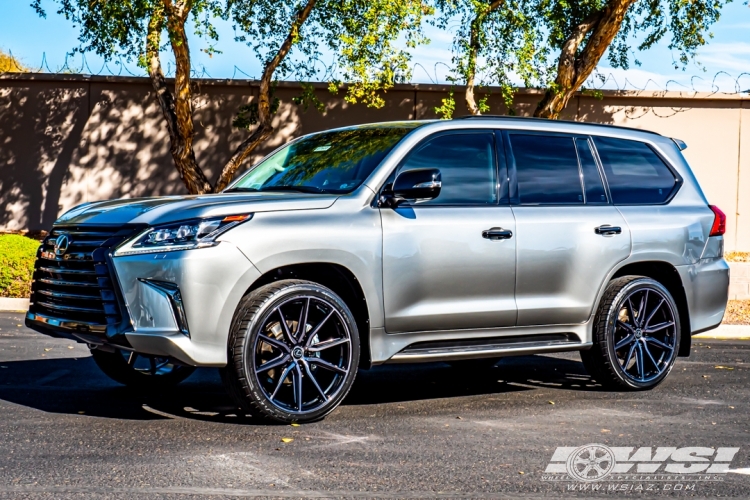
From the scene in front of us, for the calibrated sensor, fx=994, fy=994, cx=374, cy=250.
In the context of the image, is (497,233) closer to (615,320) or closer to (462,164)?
(462,164)

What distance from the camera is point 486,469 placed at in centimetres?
506

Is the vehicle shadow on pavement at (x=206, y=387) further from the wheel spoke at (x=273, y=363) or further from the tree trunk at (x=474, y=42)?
the tree trunk at (x=474, y=42)

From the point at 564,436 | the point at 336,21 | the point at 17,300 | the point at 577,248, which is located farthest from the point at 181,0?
the point at 564,436

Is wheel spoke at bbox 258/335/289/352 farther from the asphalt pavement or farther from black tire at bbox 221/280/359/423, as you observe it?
the asphalt pavement

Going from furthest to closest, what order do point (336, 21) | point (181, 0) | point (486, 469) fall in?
point (336, 21), point (181, 0), point (486, 469)

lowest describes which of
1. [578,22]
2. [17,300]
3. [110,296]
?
[17,300]

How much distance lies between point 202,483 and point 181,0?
11725mm

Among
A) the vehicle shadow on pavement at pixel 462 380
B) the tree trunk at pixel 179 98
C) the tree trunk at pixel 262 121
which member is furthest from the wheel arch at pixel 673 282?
the tree trunk at pixel 262 121

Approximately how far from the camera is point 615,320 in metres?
7.34

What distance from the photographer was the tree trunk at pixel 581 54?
16359 millimetres

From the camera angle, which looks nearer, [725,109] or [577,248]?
[577,248]

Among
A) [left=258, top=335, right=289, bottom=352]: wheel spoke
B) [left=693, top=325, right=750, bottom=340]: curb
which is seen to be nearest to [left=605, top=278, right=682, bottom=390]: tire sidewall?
[left=258, top=335, right=289, bottom=352]: wheel spoke

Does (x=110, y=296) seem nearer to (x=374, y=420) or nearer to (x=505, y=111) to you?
(x=374, y=420)

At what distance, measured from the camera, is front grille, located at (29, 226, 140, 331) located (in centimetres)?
576
